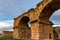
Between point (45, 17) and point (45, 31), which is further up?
point (45, 17)

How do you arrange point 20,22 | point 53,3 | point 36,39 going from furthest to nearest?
point 20,22 → point 36,39 → point 53,3

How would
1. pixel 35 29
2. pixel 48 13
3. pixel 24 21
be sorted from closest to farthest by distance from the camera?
pixel 48 13, pixel 35 29, pixel 24 21

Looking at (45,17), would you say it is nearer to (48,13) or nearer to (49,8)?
(48,13)

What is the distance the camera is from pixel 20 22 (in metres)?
24.0

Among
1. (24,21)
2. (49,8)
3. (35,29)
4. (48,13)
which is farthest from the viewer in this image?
(24,21)

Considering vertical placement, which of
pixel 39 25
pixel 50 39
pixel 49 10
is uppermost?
pixel 49 10

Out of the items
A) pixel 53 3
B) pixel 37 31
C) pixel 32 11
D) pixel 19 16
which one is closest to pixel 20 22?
pixel 19 16

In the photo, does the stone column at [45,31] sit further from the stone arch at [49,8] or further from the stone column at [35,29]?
the stone arch at [49,8]

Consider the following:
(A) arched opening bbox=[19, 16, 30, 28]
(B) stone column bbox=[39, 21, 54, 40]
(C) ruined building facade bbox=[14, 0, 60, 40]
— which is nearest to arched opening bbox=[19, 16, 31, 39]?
(A) arched opening bbox=[19, 16, 30, 28]

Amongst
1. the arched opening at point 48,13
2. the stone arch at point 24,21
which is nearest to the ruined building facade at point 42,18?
the arched opening at point 48,13

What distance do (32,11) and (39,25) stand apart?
230cm

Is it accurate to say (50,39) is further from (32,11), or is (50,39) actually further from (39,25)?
(32,11)

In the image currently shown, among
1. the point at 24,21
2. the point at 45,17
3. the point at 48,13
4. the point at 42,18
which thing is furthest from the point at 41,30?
the point at 24,21

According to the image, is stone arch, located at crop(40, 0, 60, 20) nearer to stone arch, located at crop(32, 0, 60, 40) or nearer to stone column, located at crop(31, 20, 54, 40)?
stone arch, located at crop(32, 0, 60, 40)
